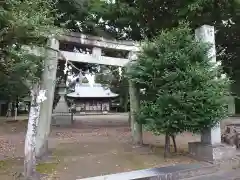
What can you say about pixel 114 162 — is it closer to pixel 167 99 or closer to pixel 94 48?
pixel 167 99

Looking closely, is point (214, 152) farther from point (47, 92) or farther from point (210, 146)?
point (47, 92)

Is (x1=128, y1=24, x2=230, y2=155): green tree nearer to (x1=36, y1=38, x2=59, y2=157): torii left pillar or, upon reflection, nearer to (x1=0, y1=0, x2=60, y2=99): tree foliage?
(x1=36, y1=38, x2=59, y2=157): torii left pillar

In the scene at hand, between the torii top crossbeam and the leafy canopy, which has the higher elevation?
the torii top crossbeam

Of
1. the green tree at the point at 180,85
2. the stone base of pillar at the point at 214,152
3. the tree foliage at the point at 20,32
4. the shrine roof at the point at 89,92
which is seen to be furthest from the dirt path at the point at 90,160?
the shrine roof at the point at 89,92

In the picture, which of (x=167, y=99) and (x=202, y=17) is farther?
(x=202, y=17)

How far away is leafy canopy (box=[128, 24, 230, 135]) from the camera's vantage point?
6512 millimetres

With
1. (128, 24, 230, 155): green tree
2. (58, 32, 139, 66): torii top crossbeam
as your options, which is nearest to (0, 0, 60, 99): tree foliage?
(58, 32, 139, 66): torii top crossbeam

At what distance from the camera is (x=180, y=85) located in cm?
658

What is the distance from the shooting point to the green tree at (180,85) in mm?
6512

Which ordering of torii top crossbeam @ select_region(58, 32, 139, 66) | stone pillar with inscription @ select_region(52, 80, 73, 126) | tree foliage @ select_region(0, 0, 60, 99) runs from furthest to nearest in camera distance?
1. stone pillar with inscription @ select_region(52, 80, 73, 126)
2. torii top crossbeam @ select_region(58, 32, 139, 66)
3. tree foliage @ select_region(0, 0, 60, 99)

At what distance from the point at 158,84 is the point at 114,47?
282cm

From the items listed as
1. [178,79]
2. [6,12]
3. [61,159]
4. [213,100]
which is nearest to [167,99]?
Answer: [178,79]

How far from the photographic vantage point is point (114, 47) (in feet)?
30.3

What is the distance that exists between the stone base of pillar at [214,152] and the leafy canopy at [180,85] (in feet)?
1.75
